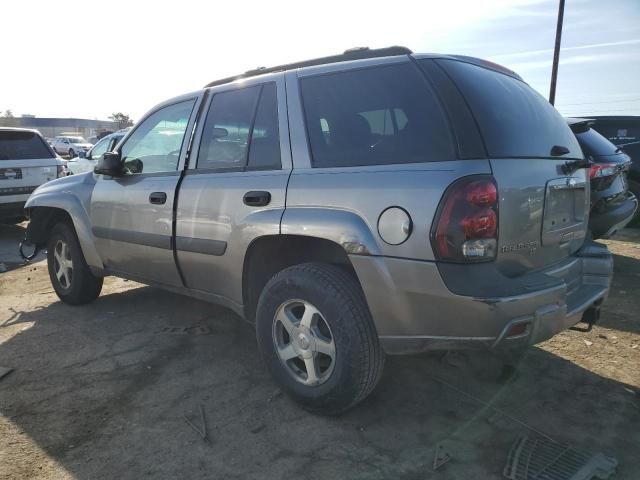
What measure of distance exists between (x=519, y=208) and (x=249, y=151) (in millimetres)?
1698

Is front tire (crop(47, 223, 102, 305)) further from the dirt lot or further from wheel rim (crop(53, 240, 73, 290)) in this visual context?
the dirt lot

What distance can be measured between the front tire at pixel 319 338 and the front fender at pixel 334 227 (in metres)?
0.22

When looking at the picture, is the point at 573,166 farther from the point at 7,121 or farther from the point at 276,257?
the point at 7,121

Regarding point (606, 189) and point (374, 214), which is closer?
point (374, 214)

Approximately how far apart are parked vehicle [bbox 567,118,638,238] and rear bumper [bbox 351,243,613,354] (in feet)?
9.11

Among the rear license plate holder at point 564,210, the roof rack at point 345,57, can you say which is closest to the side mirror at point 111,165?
the roof rack at point 345,57

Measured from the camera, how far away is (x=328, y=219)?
8.77 ft

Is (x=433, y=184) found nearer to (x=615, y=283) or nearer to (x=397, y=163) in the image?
(x=397, y=163)

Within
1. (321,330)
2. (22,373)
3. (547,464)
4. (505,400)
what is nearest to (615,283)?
(505,400)

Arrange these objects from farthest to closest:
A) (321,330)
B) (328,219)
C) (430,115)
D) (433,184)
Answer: (321,330) → (328,219) → (430,115) → (433,184)

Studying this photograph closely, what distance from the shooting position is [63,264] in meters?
5.02

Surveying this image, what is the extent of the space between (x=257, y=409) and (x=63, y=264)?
9.93 ft

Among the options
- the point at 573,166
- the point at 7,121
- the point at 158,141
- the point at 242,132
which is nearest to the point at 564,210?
the point at 573,166

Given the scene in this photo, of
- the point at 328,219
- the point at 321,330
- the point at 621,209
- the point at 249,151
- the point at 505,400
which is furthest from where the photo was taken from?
the point at 621,209
